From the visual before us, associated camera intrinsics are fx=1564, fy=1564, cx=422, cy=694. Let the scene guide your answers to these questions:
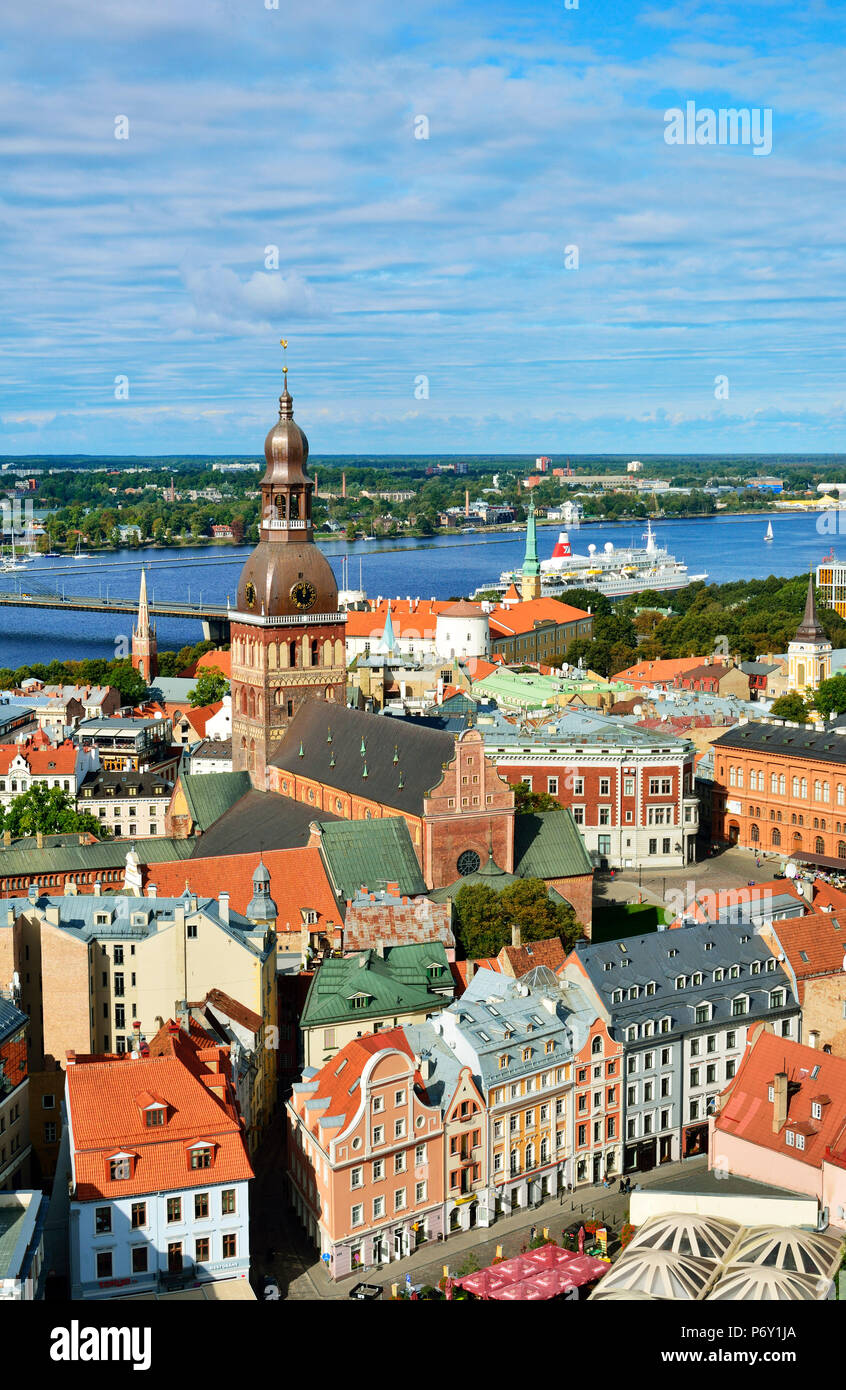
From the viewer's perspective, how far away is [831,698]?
90.6m

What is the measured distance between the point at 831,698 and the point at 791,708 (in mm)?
2596

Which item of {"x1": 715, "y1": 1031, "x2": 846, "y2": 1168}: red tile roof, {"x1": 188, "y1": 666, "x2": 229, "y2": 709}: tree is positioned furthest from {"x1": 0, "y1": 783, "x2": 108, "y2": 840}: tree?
{"x1": 188, "y1": 666, "x2": 229, "y2": 709}: tree

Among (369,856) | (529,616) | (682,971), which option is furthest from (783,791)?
(529,616)

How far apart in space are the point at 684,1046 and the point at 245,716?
100 ft

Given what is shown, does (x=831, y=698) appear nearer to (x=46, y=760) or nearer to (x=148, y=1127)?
(x=46, y=760)

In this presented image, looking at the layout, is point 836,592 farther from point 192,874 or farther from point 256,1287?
point 256,1287

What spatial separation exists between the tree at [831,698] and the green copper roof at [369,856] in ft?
139

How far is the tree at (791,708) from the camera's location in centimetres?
9106

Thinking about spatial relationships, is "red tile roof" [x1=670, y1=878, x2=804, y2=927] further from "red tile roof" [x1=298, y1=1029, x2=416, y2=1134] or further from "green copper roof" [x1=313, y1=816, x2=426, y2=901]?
"red tile roof" [x1=298, y1=1029, x2=416, y2=1134]

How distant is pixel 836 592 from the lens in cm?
14438

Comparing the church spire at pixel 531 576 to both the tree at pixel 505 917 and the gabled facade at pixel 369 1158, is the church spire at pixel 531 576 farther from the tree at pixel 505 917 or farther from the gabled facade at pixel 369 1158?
the gabled facade at pixel 369 1158

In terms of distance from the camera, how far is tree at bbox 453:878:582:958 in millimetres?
48531

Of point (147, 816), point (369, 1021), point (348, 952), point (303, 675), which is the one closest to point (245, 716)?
point (303, 675)

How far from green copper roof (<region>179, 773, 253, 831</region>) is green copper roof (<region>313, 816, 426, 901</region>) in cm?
1151
